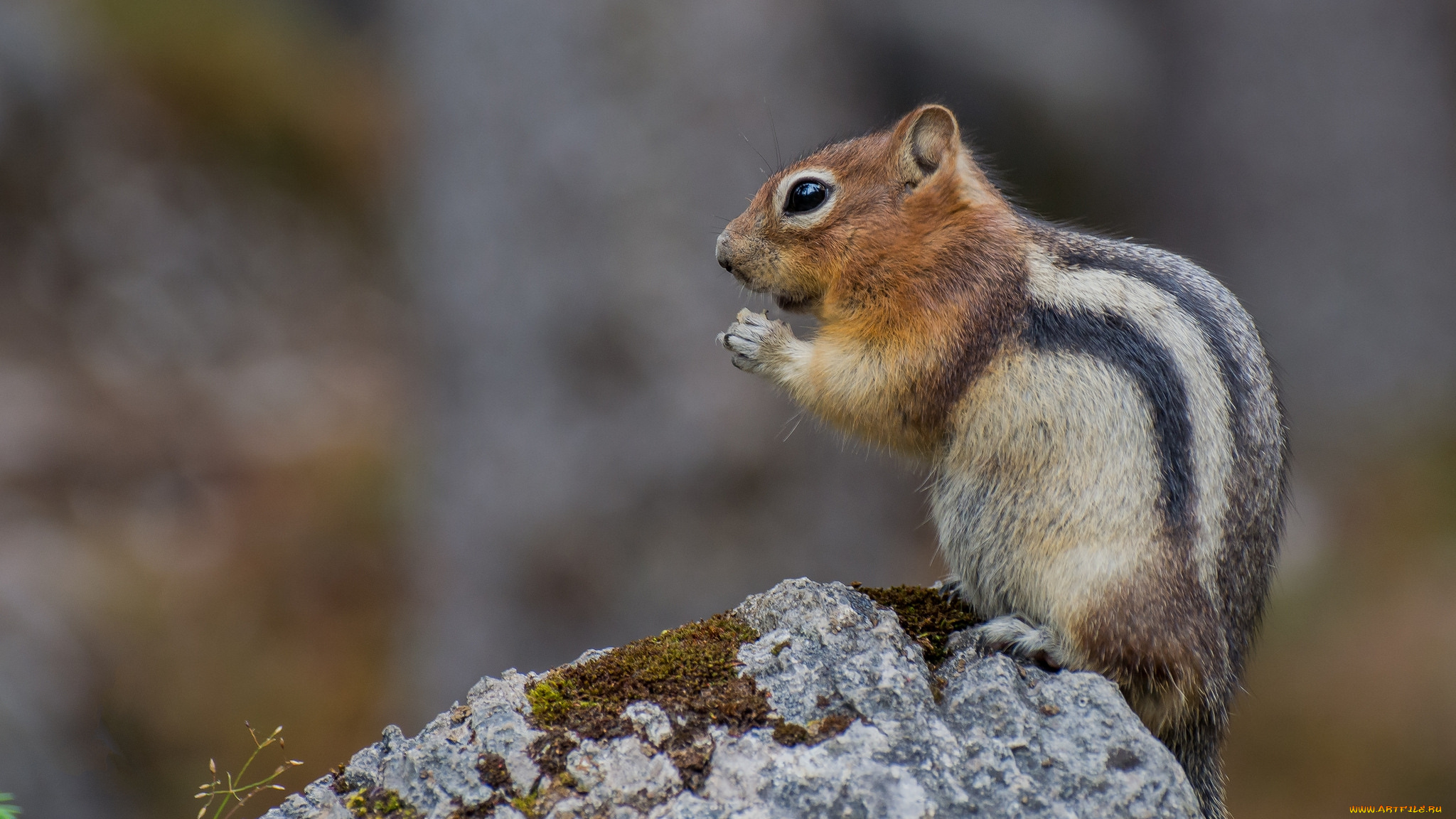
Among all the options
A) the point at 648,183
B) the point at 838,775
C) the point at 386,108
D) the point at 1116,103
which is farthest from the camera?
the point at 386,108

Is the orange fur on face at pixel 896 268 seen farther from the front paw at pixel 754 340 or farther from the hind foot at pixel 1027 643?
the hind foot at pixel 1027 643

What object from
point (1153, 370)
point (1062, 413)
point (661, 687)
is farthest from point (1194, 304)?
point (661, 687)

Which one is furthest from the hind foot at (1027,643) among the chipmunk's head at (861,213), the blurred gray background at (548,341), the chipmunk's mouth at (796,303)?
the blurred gray background at (548,341)

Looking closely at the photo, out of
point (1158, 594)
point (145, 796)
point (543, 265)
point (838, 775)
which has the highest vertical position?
point (543, 265)

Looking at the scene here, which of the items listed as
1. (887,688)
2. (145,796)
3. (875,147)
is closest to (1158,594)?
(887,688)

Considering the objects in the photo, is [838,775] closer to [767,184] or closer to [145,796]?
[767,184]

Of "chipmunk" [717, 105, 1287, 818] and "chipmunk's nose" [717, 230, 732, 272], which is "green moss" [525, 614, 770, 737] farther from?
"chipmunk's nose" [717, 230, 732, 272]

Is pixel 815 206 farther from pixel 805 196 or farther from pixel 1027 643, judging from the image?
pixel 1027 643
